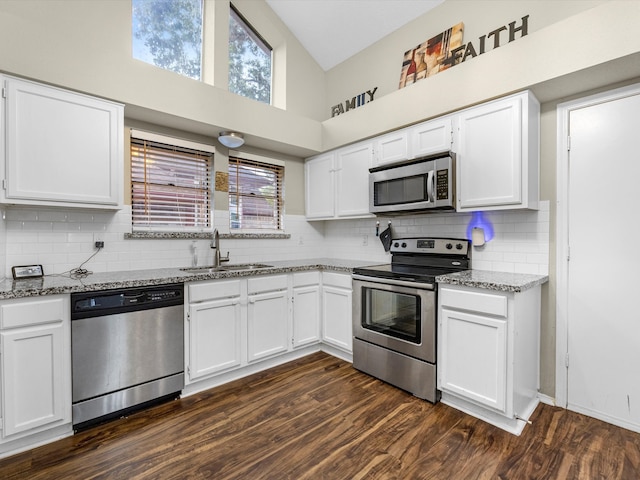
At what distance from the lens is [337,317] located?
125 inches

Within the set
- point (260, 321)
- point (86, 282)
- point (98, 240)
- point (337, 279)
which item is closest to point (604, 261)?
point (337, 279)

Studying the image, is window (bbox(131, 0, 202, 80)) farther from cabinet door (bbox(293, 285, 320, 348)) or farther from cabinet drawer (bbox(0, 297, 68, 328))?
cabinet door (bbox(293, 285, 320, 348))

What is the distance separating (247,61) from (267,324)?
2.91 m

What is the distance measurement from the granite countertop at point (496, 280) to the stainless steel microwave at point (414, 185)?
0.58m

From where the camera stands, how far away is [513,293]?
1.98 meters

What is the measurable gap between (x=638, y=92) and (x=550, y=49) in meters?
0.62

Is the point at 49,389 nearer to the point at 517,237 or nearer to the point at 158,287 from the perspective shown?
the point at 158,287

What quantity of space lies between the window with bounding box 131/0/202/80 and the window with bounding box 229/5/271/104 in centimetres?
37

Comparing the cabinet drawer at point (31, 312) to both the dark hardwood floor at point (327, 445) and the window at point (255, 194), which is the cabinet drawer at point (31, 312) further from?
the window at point (255, 194)

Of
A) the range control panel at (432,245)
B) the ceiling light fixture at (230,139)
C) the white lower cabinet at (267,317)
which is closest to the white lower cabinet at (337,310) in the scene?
the white lower cabinet at (267,317)

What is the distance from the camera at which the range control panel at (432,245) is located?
2783 mm

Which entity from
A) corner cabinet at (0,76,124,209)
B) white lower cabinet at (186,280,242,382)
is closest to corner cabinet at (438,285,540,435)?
white lower cabinet at (186,280,242,382)

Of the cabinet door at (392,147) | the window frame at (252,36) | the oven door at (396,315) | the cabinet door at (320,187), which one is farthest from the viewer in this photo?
the cabinet door at (320,187)

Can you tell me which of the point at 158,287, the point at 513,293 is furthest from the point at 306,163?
the point at 513,293
